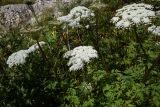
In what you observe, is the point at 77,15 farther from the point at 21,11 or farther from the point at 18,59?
the point at 21,11

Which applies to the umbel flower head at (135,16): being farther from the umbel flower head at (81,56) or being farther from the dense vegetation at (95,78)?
the umbel flower head at (81,56)

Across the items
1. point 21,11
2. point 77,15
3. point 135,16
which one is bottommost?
point 21,11

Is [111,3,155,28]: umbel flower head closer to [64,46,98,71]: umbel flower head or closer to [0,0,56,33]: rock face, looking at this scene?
[64,46,98,71]: umbel flower head

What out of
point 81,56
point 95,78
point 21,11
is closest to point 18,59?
point 81,56

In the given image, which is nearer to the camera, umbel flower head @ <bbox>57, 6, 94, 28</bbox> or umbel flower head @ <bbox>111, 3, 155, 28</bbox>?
umbel flower head @ <bbox>111, 3, 155, 28</bbox>

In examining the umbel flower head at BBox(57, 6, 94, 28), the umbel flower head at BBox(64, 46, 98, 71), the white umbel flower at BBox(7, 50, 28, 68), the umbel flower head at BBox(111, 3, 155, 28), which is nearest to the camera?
the umbel flower head at BBox(111, 3, 155, 28)

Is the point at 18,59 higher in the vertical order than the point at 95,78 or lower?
higher

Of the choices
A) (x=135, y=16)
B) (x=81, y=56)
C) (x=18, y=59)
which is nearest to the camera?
(x=135, y=16)

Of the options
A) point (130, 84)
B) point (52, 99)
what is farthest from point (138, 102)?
Result: point (52, 99)

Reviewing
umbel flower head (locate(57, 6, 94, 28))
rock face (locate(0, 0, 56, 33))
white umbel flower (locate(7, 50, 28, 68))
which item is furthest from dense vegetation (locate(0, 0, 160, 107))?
rock face (locate(0, 0, 56, 33))

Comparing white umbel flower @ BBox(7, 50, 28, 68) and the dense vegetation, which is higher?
white umbel flower @ BBox(7, 50, 28, 68)

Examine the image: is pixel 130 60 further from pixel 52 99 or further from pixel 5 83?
pixel 5 83

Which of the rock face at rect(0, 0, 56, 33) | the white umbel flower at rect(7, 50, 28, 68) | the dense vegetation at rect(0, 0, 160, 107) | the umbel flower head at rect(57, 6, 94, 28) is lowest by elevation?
the rock face at rect(0, 0, 56, 33)

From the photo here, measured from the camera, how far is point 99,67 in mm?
6957
